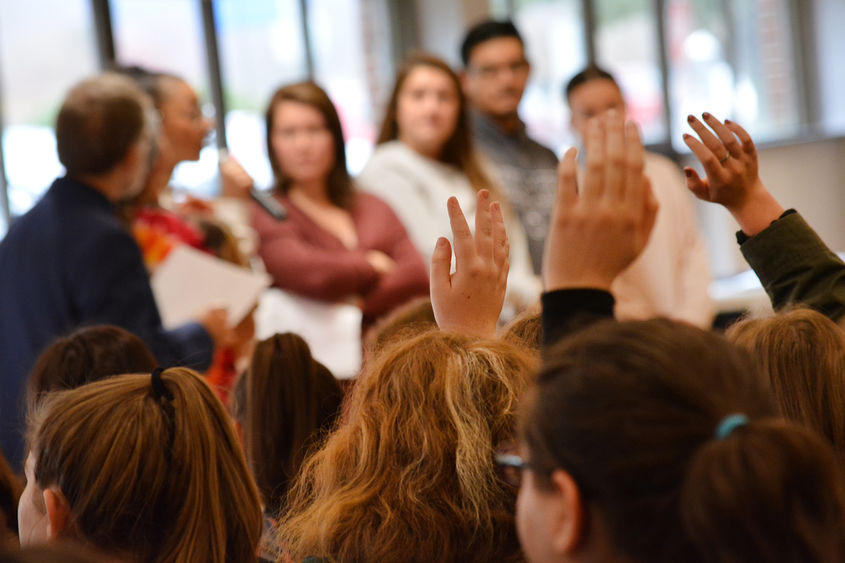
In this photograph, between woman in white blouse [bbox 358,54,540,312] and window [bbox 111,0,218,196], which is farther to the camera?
window [bbox 111,0,218,196]

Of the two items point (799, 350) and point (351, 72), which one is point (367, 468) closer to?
point (799, 350)

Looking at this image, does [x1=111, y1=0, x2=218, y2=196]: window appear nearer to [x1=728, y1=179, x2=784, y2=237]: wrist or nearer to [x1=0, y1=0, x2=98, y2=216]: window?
[x1=0, y1=0, x2=98, y2=216]: window

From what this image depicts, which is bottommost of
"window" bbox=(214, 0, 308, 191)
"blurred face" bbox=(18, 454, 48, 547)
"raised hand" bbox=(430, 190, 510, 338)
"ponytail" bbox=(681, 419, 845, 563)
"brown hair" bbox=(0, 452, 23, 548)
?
"brown hair" bbox=(0, 452, 23, 548)

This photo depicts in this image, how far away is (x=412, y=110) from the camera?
316 centimetres

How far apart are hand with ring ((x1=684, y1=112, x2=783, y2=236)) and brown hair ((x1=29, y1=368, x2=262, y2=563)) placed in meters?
0.74

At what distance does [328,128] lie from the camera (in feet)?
10.0

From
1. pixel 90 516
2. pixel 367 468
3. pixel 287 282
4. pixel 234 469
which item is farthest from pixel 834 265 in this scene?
pixel 287 282

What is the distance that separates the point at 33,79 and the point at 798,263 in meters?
3.59

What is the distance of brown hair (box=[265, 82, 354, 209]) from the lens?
9.99 ft

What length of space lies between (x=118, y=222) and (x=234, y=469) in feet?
3.35

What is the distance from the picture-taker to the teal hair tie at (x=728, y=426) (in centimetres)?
77

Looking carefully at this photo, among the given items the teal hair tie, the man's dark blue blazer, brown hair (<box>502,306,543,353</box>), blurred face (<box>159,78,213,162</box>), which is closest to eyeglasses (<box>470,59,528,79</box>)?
blurred face (<box>159,78,213,162</box>)

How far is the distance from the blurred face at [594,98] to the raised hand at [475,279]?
207cm

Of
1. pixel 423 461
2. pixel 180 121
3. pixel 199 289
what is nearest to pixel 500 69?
pixel 180 121
